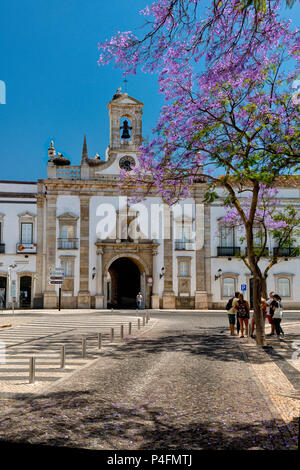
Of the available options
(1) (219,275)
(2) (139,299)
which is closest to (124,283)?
(2) (139,299)

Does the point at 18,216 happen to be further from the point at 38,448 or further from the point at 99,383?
the point at 38,448

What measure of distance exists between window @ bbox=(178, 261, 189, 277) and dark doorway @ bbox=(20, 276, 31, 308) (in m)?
11.3

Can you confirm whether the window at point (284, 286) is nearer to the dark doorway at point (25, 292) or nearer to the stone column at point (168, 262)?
the stone column at point (168, 262)

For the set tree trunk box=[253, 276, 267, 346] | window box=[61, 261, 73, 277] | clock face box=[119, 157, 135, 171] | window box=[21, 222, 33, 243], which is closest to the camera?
tree trunk box=[253, 276, 267, 346]

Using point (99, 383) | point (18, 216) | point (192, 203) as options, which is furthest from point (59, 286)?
point (99, 383)

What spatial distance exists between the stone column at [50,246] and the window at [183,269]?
31.0 feet

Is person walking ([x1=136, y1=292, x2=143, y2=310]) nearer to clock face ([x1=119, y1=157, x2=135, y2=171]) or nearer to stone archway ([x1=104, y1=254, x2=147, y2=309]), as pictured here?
stone archway ([x1=104, y1=254, x2=147, y2=309])

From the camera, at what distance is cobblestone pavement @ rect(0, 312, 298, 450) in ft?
18.1

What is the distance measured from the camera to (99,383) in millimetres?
8695

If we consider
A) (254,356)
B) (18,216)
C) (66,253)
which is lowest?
(254,356)

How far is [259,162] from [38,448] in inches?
352

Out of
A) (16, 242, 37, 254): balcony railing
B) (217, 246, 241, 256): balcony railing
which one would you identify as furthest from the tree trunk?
(16, 242, 37, 254): balcony railing

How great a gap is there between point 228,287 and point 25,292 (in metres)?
15.2

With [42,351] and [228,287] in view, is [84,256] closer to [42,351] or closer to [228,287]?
[228,287]
